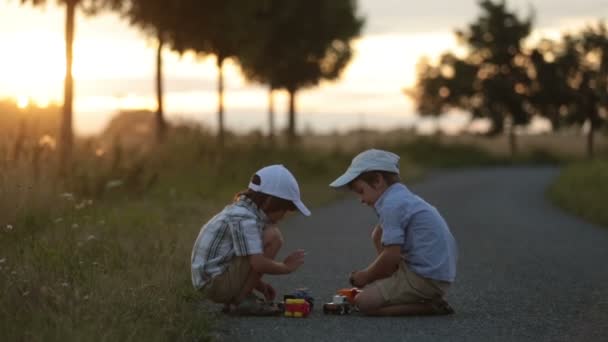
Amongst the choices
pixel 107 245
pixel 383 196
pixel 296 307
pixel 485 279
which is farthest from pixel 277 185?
pixel 485 279

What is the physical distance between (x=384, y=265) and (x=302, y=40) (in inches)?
1329

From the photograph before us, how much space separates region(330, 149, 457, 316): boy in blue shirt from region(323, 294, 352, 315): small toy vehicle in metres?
0.11

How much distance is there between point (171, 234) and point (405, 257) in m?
4.47

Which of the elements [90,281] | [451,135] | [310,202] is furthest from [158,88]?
[451,135]

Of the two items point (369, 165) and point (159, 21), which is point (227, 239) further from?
point (159, 21)

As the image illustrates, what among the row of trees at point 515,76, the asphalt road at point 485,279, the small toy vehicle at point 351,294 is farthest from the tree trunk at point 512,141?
the small toy vehicle at point 351,294

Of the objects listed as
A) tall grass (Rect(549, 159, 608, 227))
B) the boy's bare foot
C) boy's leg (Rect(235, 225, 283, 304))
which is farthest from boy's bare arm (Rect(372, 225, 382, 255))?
tall grass (Rect(549, 159, 608, 227))

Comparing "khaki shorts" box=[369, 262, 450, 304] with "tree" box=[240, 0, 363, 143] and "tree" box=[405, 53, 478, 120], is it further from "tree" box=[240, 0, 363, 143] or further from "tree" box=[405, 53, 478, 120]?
"tree" box=[405, 53, 478, 120]

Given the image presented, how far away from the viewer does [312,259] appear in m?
11.8

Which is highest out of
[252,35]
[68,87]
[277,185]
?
[252,35]

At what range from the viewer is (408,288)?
7.73 metres

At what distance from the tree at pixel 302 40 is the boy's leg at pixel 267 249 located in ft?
96.1

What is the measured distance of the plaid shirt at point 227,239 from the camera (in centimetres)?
746

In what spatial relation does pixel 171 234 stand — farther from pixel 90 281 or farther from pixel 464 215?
pixel 464 215
